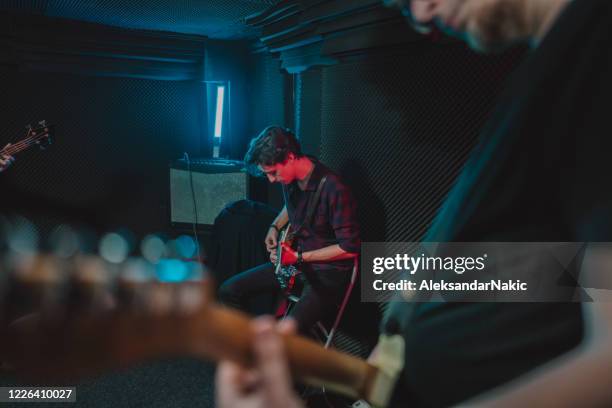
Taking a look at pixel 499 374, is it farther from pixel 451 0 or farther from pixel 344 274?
pixel 344 274

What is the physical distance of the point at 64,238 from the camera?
1.46ft

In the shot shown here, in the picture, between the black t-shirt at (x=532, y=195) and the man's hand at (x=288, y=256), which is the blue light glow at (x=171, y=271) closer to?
the black t-shirt at (x=532, y=195)

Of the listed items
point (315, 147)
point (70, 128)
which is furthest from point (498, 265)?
point (70, 128)

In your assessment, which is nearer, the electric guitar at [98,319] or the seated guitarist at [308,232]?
the electric guitar at [98,319]

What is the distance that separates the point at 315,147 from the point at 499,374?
3.26 m

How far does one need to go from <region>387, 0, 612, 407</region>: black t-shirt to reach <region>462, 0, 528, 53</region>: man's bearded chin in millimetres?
84

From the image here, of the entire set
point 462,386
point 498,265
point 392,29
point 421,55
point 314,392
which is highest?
point 392,29

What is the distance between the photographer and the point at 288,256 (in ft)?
10.5

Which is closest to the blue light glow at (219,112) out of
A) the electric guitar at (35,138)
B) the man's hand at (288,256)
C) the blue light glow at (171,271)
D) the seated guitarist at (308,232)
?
the electric guitar at (35,138)

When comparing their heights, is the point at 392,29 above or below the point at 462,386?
above

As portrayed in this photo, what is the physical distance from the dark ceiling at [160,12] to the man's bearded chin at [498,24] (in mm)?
3244

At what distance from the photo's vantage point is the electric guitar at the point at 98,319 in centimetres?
38

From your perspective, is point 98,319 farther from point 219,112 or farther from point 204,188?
point 219,112

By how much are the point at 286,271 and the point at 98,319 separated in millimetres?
2884
